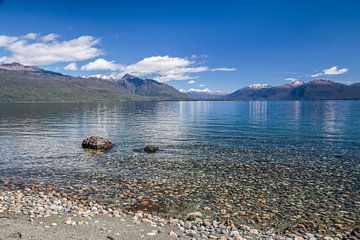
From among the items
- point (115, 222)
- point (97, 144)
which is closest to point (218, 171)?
point (115, 222)

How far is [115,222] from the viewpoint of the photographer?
15695 mm

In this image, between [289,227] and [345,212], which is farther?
[345,212]

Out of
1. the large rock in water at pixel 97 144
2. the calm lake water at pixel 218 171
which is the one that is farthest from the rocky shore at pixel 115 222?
the large rock in water at pixel 97 144

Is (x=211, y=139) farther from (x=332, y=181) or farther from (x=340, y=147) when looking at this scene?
(x=332, y=181)

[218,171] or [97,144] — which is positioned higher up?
[97,144]

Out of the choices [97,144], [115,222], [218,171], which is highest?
[97,144]

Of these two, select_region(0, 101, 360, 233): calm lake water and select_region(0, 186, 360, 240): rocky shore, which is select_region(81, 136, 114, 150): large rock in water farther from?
select_region(0, 186, 360, 240): rocky shore

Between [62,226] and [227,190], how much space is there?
11.7 metres

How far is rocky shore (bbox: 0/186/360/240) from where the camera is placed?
14258 mm

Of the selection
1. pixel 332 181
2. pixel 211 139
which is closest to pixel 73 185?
pixel 332 181

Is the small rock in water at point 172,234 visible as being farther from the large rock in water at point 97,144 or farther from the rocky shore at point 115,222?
the large rock in water at point 97,144

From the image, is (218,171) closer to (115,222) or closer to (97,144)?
(115,222)

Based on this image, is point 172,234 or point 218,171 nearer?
point 172,234

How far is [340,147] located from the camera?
4247 centimetres
